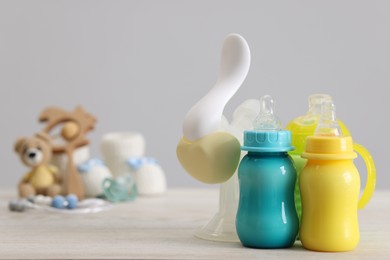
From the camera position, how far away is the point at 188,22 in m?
2.33

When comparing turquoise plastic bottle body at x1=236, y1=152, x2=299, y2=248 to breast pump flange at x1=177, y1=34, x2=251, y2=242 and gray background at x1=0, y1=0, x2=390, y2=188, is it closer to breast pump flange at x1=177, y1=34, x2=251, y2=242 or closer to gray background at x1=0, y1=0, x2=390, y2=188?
breast pump flange at x1=177, y1=34, x2=251, y2=242

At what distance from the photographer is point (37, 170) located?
147cm

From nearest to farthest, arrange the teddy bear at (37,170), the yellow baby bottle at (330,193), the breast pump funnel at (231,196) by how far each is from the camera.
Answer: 1. the yellow baby bottle at (330,193)
2. the breast pump funnel at (231,196)
3. the teddy bear at (37,170)

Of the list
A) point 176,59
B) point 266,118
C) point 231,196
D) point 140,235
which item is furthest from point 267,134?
point 176,59

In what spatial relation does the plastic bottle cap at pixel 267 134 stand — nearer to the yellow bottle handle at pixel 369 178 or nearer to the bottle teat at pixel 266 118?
the bottle teat at pixel 266 118

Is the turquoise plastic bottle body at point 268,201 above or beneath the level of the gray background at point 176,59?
beneath

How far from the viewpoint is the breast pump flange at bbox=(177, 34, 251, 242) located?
3.02 feet

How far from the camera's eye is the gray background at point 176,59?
232 centimetres

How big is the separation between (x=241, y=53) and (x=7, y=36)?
159 cm

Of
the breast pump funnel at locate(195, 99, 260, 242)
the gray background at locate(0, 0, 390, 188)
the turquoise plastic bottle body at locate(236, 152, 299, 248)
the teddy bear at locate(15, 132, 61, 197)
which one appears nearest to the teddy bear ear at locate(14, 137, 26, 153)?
the teddy bear at locate(15, 132, 61, 197)

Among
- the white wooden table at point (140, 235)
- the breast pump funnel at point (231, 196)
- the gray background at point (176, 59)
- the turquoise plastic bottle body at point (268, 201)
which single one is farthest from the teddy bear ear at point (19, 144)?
the gray background at point (176, 59)

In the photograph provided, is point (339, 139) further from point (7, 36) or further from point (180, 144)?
point (7, 36)

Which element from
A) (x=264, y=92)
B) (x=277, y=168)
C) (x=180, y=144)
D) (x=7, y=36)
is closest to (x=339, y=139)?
(x=277, y=168)

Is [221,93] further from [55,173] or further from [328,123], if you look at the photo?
[55,173]
